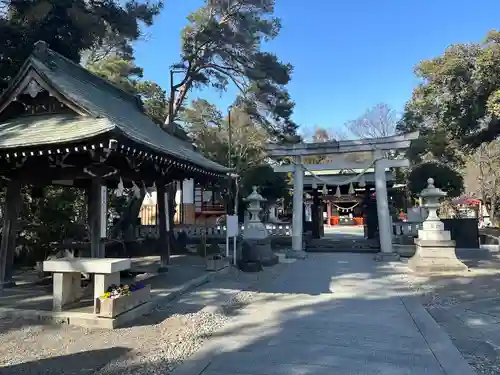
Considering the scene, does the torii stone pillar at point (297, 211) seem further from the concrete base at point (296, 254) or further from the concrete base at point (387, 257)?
the concrete base at point (387, 257)

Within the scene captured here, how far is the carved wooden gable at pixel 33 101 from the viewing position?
7152mm

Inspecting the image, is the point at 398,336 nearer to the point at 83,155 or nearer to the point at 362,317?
the point at 362,317

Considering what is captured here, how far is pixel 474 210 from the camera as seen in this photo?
3256cm

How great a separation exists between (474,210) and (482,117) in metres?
24.1

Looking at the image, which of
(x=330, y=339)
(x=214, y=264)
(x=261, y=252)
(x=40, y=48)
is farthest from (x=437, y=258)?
(x=40, y=48)

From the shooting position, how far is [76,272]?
582 cm

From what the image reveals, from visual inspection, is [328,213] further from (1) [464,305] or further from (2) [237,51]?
(1) [464,305]

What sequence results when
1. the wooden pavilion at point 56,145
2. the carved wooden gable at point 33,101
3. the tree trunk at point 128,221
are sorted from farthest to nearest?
1. the tree trunk at point 128,221
2. the carved wooden gable at point 33,101
3. the wooden pavilion at point 56,145

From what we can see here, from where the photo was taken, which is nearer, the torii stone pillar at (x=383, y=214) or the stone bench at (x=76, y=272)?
the stone bench at (x=76, y=272)

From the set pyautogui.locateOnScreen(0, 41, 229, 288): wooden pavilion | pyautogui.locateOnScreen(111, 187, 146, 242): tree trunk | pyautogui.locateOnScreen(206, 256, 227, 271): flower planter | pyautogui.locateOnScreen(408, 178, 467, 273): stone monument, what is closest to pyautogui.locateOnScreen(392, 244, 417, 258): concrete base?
pyautogui.locateOnScreen(408, 178, 467, 273): stone monument

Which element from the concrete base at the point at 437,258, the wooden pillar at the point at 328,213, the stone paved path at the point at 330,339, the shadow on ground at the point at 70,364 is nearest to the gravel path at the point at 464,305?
the stone paved path at the point at 330,339

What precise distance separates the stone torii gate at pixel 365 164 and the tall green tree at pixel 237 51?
3.69 meters

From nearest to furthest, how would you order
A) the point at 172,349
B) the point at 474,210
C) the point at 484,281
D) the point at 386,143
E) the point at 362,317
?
the point at 172,349
the point at 362,317
the point at 484,281
the point at 386,143
the point at 474,210

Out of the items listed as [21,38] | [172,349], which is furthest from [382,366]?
[21,38]
